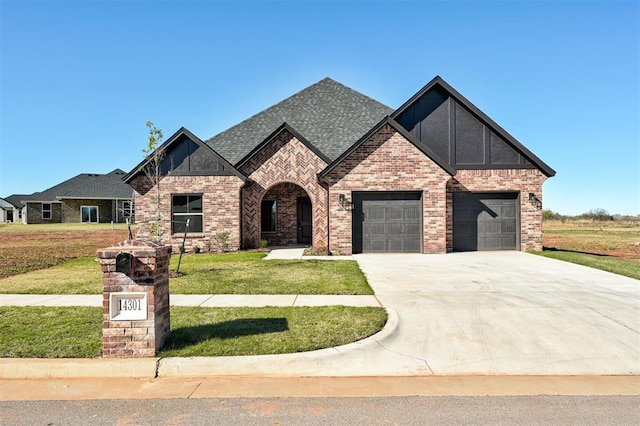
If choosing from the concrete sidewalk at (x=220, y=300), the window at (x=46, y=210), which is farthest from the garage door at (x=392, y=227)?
the window at (x=46, y=210)

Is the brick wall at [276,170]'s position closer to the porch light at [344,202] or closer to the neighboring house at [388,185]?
the neighboring house at [388,185]

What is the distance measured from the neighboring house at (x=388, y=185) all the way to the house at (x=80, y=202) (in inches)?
1219

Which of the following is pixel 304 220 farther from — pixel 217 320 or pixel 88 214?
pixel 88 214

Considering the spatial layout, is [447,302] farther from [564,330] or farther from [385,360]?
[385,360]

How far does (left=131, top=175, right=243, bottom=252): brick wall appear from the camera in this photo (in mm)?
17656

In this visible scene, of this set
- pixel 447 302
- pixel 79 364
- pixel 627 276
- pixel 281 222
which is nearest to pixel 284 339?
pixel 79 364

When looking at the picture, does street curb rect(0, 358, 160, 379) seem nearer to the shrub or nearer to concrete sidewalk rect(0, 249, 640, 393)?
concrete sidewalk rect(0, 249, 640, 393)

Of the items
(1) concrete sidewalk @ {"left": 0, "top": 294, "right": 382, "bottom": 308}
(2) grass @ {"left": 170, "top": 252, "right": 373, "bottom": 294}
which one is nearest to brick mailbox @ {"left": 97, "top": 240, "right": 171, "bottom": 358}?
(1) concrete sidewalk @ {"left": 0, "top": 294, "right": 382, "bottom": 308}

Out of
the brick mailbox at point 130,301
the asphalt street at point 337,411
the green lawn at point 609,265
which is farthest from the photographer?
the green lawn at point 609,265

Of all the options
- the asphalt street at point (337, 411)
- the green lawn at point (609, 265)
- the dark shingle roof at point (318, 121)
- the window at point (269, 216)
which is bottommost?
the asphalt street at point (337, 411)

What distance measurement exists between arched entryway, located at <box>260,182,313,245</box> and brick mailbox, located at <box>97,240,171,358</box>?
15420 mm

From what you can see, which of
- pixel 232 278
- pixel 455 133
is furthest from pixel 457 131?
pixel 232 278

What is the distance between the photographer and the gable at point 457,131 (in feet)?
58.0

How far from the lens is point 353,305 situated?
7.60 metres
